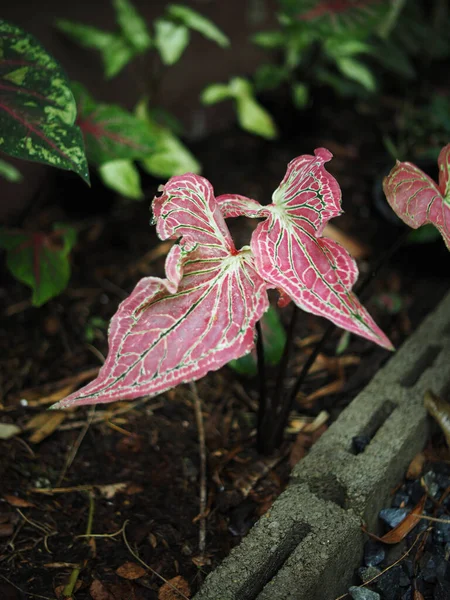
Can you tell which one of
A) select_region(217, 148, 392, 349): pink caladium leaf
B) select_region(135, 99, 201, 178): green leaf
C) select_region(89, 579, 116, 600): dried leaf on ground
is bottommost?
select_region(89, 579, 116, 600): dried leaf on ground

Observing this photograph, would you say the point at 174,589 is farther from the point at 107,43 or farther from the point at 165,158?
the point at 107,43

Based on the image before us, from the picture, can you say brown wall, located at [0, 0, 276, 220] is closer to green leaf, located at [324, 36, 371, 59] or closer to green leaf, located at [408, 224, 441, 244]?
green leaf, located at [324, 36, 371, 59]

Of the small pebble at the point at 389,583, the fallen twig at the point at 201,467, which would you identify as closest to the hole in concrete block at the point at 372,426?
the small pebble at the point at 389,583

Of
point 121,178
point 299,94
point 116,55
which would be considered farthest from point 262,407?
point 299,94

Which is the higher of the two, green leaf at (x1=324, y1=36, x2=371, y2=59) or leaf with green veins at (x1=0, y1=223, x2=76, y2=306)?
green leaf at (x1=324, y1=36, x2=371, y2=59)

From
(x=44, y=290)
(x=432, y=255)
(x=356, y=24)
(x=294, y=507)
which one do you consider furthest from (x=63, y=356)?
(x=356, y=24)

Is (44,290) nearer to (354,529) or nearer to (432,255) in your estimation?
(354,529)

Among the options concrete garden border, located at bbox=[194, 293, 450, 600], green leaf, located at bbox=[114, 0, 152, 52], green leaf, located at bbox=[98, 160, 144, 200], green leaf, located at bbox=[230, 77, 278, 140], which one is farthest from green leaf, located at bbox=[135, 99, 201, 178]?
concrete garden border, located at bbox=[194, 293, 450, 600]

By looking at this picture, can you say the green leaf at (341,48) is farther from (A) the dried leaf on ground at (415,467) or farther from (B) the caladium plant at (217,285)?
(A) the dried leaf on ground at (415,467)

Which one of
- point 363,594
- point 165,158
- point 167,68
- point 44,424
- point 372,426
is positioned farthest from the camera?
point 167,68
